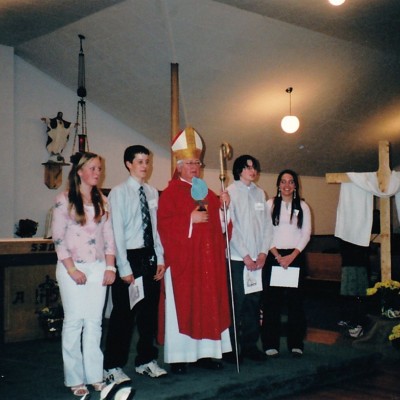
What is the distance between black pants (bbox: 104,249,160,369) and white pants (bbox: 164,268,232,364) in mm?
104

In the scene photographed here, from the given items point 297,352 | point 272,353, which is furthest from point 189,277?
point 297,352

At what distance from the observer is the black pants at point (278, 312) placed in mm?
3682

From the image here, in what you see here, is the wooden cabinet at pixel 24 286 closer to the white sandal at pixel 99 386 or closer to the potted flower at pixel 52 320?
the potted flower at pixel 52 320

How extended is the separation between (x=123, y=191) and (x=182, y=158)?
1.69 ft

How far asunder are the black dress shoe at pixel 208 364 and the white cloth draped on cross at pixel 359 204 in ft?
7.36

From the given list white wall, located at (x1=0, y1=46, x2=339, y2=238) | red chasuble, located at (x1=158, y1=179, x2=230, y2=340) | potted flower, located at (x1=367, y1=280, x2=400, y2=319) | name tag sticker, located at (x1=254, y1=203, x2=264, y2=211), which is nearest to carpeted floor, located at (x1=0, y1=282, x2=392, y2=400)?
red chasuble, located at (x1=158, y1=179, x2=230, y2=340)

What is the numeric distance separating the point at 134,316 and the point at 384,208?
2.98 meters

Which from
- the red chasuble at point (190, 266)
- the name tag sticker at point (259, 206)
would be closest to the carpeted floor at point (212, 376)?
the red chasuble at point (190, 266)

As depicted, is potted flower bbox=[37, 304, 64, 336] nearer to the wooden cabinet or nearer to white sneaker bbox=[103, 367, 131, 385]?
the wooden cabinet

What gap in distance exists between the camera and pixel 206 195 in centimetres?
325

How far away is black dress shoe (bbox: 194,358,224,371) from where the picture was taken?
328 cm

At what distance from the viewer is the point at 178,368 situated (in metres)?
3.17

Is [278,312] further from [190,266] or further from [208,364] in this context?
[190,266]

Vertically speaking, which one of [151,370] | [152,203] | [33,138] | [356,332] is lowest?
[356,332]
